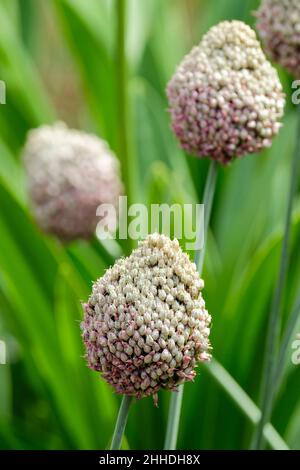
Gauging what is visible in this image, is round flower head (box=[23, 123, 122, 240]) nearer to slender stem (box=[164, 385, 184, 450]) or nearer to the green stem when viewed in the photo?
the green stem

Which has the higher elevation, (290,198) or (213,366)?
(290,198)

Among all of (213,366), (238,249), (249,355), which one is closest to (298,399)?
(249,355)

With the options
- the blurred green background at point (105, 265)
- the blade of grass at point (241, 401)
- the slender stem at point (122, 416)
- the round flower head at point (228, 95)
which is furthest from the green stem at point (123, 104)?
the slender stem at point (122, 416)

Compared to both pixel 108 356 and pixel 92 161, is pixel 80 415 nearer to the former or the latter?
pixel 92 161

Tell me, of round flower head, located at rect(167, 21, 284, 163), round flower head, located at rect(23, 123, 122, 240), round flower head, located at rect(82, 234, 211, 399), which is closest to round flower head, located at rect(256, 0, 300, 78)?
round flower head, located at rect(167, 21, 284, 163)

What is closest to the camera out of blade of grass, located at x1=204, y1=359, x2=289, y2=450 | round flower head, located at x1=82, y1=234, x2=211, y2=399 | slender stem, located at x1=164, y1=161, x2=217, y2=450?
round flower head, located at x1=82, y1=234, x2=211, y2=399

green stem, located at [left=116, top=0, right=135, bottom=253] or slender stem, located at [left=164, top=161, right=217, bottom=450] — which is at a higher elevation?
green stem, located at [left=116, top=0, right=135, bottom=253]
